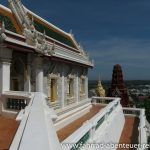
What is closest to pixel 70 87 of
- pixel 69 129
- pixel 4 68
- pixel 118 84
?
pixel 69 129

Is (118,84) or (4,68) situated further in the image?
(118,84)

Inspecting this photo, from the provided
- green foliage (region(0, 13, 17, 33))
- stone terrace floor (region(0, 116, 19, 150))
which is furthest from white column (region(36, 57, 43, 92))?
stone terrace floor (region(0, 116, 19, 150))

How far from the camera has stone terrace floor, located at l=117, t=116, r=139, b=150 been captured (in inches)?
472

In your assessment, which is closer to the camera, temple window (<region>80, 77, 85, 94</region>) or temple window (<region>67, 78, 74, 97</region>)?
temple window (<region>67, 78, 74, 97</region>)

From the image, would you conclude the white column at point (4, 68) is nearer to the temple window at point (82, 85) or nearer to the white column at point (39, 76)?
the white column at point (39, 76)

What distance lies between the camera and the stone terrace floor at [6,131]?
17.2 ft

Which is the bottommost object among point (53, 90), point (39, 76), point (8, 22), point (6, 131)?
point (6, 131)

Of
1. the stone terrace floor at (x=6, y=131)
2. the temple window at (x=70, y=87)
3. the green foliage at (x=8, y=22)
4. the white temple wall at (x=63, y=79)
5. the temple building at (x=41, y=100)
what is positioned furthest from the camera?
the temple window at (x=70, y=87)

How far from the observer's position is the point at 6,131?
6242mm

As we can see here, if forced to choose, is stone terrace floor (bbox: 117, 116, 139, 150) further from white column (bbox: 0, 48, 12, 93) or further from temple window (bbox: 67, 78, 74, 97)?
white column (bbox: 0, 48, 12, 93)

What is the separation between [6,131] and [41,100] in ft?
4.80

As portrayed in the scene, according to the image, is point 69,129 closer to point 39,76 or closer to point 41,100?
point 39,76

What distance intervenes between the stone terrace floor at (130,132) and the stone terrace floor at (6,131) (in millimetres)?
6103

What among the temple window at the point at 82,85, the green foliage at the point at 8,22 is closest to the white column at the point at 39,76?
the green foliage at the point at 8,22
